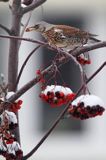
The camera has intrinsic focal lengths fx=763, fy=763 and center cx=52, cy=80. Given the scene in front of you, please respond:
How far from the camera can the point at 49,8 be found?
7.04 m

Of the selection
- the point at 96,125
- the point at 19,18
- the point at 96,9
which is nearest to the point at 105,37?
the point at 96,9

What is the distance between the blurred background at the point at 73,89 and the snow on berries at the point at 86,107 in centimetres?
504

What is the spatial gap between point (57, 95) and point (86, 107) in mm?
99

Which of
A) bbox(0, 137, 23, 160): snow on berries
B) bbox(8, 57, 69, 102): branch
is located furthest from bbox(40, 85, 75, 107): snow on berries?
bbox(0, 137, 23, 160): snow on berries

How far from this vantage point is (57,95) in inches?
64.8

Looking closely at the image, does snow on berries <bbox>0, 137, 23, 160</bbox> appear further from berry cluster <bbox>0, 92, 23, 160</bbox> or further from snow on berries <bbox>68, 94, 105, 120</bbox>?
snow on berries <bbox>68, 94, 105, 120</bbox>

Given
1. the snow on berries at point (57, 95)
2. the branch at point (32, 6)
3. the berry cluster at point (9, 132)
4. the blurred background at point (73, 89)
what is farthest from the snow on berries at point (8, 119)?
the blurred background at point (73, 89)

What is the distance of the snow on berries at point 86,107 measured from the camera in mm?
1563

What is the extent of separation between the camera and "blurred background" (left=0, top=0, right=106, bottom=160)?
674 centimetres

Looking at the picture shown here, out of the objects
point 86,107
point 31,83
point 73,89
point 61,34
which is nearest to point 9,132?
point 31,83

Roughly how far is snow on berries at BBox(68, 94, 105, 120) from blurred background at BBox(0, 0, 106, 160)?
5.04 meters

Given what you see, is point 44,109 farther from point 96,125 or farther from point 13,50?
point 13,50

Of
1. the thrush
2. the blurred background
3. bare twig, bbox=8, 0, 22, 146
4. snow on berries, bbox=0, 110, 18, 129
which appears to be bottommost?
the blurred background

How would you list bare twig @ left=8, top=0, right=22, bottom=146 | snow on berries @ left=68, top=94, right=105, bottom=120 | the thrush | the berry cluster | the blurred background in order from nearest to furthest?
snow on berries @ left=68, top=94, right=105, bottom=120 → the berry cluster → bare twig @ left=8, top=0, right=22, bottom=146 → the thrush → the blurred background
